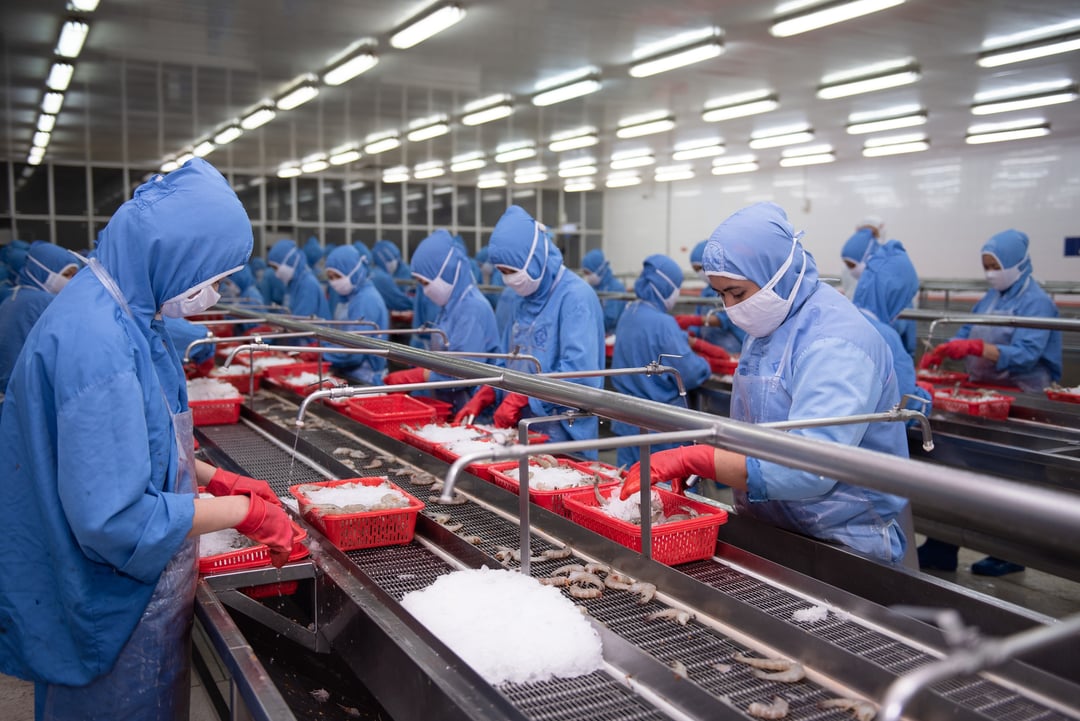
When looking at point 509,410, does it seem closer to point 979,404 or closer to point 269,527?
point 269,527

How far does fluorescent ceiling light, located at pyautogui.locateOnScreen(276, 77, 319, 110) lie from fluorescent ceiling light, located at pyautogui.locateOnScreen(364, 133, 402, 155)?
8.59 feet

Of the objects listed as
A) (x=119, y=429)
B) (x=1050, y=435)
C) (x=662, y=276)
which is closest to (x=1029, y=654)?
(x=119, y=429)

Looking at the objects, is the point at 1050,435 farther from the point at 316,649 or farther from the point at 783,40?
the point at 783,40

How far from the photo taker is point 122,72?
8.68 meters

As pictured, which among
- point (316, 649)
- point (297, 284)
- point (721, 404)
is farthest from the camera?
point (297, 284)

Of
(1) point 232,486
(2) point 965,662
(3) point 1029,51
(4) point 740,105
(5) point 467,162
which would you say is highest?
(5) point 467,162

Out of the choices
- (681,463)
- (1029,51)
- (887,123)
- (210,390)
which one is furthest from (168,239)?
(887,123)

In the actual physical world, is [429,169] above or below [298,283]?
above

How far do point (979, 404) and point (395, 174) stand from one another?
15.5m

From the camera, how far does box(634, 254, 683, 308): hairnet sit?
5.47 metres

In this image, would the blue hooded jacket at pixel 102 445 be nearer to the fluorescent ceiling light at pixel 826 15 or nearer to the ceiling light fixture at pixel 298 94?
the fluorescent ceiling light at pixel 826 15

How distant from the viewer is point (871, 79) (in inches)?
352

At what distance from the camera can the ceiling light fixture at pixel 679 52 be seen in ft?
24.6

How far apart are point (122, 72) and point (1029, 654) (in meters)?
9.68
